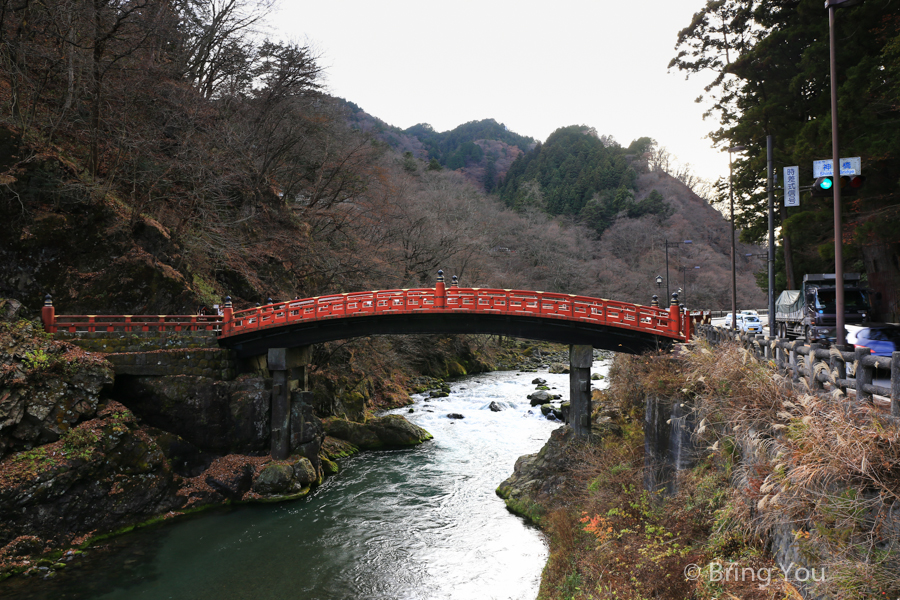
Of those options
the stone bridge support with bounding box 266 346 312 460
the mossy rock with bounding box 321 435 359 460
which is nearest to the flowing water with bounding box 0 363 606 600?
the mossy rock with bounding box 321 435 359 460

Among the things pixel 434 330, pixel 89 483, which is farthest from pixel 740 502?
pixel 89 483

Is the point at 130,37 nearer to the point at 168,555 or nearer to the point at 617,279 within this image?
the point at 168,555

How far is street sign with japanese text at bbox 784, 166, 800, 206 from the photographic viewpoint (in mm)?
13277

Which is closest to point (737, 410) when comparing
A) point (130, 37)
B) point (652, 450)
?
point (652, 450)

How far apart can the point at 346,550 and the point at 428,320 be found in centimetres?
851

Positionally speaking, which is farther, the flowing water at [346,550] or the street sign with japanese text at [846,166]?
the flowing water at [346,550]

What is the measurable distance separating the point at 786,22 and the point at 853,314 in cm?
1253

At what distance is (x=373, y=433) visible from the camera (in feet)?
77.0

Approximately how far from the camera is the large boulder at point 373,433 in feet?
76.0

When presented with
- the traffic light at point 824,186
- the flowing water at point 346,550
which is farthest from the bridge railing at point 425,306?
the traffic light at point 824,186

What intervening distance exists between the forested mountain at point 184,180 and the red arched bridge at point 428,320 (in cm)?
291

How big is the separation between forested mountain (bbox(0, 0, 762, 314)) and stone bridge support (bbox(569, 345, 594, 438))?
15.3m

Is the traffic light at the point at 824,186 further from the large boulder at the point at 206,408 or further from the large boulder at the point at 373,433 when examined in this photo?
the large boulder at the point at 373,433

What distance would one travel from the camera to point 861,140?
15.6m
